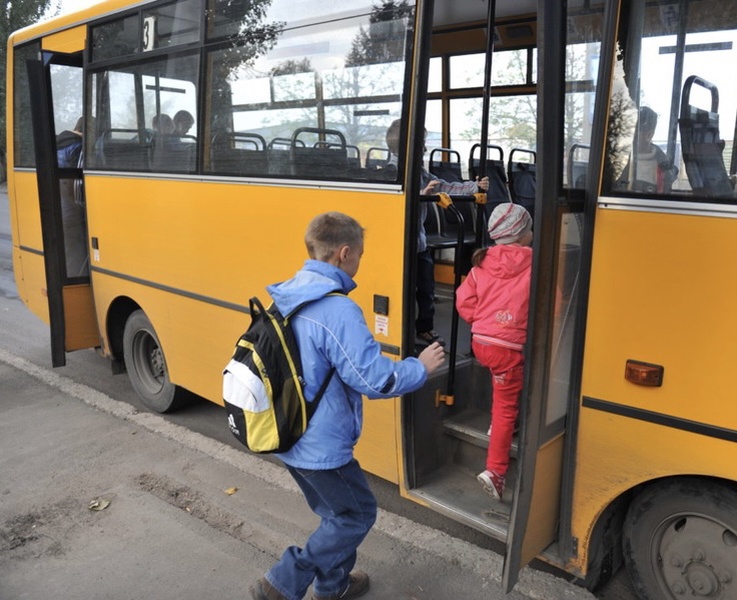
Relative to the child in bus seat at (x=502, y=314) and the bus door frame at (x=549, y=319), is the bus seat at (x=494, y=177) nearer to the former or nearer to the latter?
the child in bus seat at (x=502, y=314)

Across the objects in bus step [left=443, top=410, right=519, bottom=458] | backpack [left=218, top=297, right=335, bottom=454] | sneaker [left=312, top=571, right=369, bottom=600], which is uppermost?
backpack [left=218, top=297, right=335, bottom=454]

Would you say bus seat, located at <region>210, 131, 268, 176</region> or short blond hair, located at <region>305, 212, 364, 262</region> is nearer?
short blond hair, located at <region>305, 212, 364, 262</region>

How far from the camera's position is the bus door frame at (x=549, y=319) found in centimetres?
229

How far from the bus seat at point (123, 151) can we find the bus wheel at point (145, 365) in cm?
116

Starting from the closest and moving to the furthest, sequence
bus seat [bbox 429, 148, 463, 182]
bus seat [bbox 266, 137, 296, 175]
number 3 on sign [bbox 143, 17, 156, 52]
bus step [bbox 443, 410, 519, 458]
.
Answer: bus step [bbox 443, 410, 519, 458] → bus seat [bbox 266, 137, 296, 175] → number 3 on sign [bbox 143, 17, 156, 52] → bus seat [bbox 429, 148, 463, 182]

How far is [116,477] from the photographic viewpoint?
168 inches

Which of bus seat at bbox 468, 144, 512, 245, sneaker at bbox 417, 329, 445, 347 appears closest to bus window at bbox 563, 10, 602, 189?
sneaker at bbox 417, 329, 445, 347

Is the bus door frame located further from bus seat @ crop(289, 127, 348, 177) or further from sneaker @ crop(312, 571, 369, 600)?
bus seat @ crop(289, 127, 348, 177)

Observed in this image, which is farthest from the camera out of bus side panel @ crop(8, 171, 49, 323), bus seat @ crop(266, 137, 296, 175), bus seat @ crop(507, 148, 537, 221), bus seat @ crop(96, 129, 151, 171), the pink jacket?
bus seat @ crop(507, 148, 537, 221)

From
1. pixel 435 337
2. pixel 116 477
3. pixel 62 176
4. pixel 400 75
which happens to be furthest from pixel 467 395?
pixel 62 176

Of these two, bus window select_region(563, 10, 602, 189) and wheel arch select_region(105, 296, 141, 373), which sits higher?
bus window select_region(563, 10, 602, 189)

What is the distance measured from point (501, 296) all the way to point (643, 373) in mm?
824

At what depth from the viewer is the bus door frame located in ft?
7.53

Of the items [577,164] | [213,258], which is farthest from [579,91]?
[213,258]
